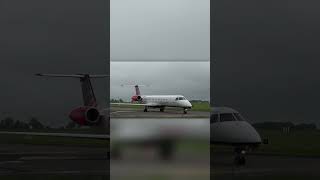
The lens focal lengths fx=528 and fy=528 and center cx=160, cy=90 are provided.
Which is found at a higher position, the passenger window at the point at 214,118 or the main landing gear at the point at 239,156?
the passenger window at the point at 214,118

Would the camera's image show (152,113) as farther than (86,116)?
No

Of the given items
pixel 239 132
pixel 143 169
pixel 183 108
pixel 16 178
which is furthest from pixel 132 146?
pixel 239 132

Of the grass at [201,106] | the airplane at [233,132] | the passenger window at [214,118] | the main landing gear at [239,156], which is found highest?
the grass at [201,106]

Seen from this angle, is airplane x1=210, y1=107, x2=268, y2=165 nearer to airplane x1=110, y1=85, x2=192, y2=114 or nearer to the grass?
airplane x1=110, y1=85, x2=192, y2=114

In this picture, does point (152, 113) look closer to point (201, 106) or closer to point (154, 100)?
point (154, 100)

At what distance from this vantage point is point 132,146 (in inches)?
255

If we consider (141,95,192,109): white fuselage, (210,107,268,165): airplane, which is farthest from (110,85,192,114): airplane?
(210,107,268,165): airplane

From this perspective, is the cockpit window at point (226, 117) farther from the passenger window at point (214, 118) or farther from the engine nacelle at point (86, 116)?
the engine nacelle at point (86, 116)

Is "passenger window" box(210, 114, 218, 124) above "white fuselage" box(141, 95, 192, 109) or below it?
below

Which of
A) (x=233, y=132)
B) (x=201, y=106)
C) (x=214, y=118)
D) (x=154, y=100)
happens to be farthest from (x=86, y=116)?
(x=201, y=106)

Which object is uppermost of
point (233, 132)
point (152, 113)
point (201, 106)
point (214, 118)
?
point (201, 106)

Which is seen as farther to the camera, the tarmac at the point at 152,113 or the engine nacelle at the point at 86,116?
the engine nacelle at the point at 86,116

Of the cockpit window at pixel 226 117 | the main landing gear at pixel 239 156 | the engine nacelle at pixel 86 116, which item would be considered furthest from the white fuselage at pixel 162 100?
the engine nacelle at pixel 86 116

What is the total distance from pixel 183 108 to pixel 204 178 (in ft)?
A: 3.17
